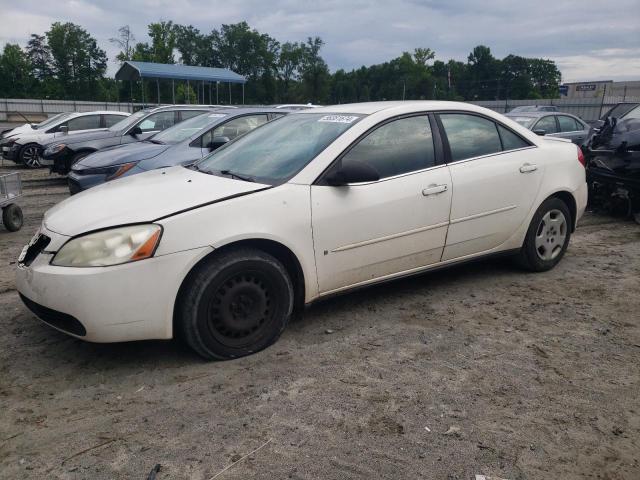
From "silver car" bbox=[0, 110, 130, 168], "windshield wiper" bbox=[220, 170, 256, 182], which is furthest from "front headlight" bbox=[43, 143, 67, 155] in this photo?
"windshield wiper" bbox=[220, 170, 256, 182]

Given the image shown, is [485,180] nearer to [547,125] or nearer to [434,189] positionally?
[434,189]

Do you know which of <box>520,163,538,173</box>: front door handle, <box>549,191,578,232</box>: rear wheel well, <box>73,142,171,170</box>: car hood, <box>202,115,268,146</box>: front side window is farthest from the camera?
<box>73,142,171,170</box>: car hood

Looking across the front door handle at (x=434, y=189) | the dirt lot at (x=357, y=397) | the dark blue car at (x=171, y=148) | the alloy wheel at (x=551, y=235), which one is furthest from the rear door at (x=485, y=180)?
the dark blue car at (x=171, y=148)

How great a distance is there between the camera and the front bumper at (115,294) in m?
2.99

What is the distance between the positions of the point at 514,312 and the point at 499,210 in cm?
88

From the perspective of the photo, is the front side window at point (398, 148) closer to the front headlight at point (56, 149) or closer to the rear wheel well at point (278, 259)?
the rear wheel well at point (278, 259)

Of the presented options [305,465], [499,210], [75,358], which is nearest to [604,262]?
[499,210]

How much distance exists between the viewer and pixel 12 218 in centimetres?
689

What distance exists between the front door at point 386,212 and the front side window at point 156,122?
26.4ft

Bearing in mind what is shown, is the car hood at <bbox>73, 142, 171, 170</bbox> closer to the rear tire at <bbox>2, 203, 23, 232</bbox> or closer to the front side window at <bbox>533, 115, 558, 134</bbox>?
the rear tire at <bbox>2, 203, 23, 232</bbox>

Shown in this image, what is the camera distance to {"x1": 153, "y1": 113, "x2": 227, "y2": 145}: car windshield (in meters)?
8.20

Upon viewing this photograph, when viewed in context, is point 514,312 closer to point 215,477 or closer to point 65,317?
point 215,477

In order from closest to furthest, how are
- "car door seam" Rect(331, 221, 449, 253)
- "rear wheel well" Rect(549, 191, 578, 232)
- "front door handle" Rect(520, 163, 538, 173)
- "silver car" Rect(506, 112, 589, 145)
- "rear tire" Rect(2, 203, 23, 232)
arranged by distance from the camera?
"car door seam" Rect(331, 221, 449, 253)
"front door handle" Rect(520, 163, 538, 173)
"rear wheel well" Rect(549, 191, 578, 232)
"rear tire" Rect(2, 203, 23, 232)
"silver car" Rect(506, 112, 589, 145)

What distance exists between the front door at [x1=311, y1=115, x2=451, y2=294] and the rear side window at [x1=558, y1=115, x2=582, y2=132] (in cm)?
972
